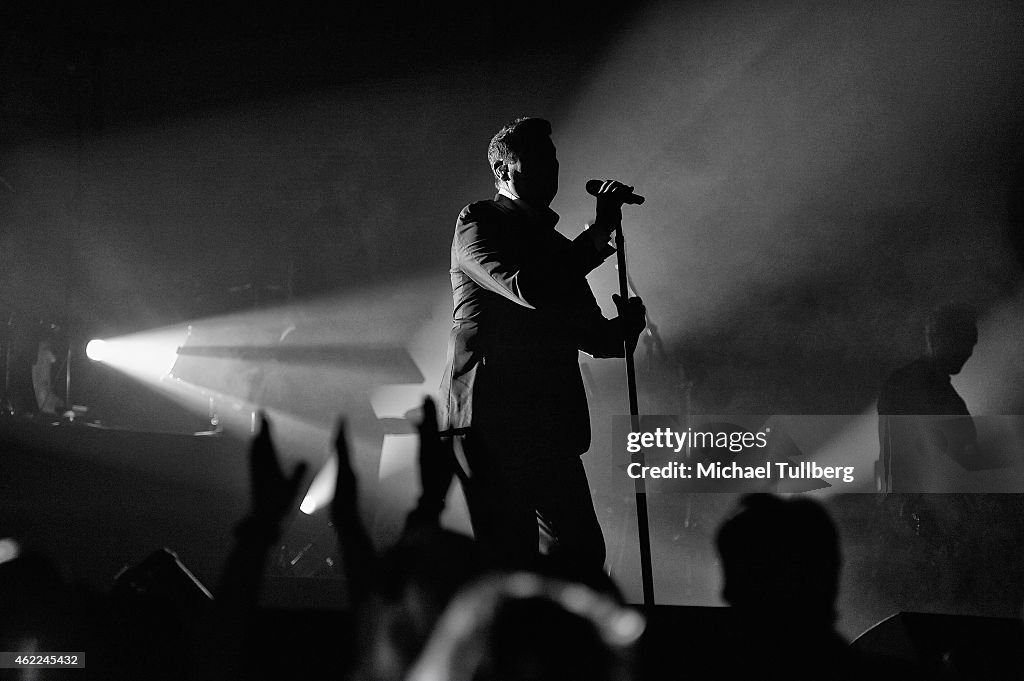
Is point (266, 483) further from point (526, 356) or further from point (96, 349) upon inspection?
point (96, 349)

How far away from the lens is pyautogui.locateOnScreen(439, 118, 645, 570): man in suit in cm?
184

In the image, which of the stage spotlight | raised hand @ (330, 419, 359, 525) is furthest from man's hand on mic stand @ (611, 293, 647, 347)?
the stage spotlight

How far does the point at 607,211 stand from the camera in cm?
189

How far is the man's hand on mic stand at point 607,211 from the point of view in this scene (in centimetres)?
185

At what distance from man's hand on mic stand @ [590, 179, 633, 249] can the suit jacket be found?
0.03m

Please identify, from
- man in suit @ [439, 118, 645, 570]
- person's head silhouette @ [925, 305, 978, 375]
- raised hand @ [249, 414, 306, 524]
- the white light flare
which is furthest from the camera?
the white light flare

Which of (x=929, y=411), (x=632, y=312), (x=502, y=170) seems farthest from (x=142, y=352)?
(x=929, y=411)

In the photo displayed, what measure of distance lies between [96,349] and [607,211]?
4.00 metres

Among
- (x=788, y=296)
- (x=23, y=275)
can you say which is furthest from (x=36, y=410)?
(x=788, y=296)

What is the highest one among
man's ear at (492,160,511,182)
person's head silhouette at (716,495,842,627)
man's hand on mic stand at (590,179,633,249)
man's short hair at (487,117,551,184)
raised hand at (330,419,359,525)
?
man's short hair at (487,117,551,184)

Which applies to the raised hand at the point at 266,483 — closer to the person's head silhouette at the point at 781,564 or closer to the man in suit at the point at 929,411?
the person's head silhouette at the point at 781,564

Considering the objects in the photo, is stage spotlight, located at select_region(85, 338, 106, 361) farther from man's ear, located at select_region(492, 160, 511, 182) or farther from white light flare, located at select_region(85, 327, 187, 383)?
man's ear, located at select_region(492, 160, 511, 182)

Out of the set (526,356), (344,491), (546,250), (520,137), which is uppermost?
(520,137)

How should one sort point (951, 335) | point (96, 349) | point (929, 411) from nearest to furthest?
point (929, 411) → point (951, 335) → point (96, 349)
